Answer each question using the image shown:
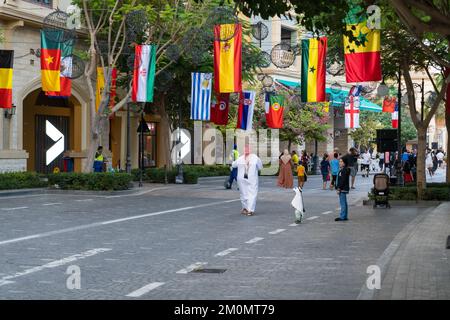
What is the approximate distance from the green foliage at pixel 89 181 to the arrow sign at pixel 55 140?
33.4 ft

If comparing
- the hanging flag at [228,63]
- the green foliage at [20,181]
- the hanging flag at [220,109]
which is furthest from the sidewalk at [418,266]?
the hanging flag at [220,109]

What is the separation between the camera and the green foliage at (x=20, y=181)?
27.1 metres

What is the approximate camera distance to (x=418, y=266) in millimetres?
10406

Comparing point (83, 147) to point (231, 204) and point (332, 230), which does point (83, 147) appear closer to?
point (231, 204)

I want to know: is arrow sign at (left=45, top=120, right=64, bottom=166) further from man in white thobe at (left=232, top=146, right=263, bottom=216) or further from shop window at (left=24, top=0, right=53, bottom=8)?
man in white thobe at (left=232, top=146, right=263, bottom=216)

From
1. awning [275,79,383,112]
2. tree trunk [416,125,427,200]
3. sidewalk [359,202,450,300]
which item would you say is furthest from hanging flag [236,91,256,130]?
sidewalk [359,202,450,300]

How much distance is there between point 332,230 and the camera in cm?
1645

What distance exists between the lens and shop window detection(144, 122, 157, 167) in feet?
157

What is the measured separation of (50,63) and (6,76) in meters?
1.75

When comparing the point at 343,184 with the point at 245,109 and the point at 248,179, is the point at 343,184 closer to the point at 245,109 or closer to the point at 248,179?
the point at 248,179

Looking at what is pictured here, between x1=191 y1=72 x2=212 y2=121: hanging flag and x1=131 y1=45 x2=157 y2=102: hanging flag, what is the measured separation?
4.73 meters

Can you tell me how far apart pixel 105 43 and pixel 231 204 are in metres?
12.3

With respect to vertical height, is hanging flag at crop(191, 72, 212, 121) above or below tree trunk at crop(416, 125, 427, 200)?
above

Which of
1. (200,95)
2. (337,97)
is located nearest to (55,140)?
(200,95)
